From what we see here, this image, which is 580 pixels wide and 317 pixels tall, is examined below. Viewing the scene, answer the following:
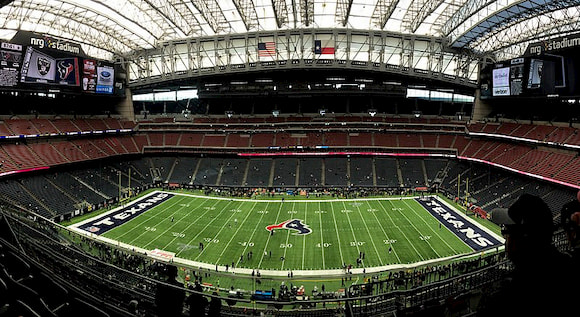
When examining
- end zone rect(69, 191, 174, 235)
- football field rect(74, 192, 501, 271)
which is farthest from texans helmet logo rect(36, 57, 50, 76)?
football field rect(74, 192, 501, 271)

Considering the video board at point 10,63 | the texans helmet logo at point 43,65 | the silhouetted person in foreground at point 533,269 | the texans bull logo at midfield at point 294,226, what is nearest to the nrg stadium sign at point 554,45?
the texans bull logo at midfield at point 294,226

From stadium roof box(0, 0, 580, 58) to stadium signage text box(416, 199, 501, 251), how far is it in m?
23.6

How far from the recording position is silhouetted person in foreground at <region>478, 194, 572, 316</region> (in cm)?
190

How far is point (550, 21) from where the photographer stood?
40.0 m

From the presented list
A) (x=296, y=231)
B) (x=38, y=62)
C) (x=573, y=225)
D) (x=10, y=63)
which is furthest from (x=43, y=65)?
(x=573, y=225)

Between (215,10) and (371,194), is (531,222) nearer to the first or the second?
(371,194)

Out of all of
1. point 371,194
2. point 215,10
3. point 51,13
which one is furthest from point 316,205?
point 51,13

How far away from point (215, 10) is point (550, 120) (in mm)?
51486

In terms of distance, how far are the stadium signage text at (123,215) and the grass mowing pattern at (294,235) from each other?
1186 mm

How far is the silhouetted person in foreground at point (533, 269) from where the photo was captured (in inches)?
74.7

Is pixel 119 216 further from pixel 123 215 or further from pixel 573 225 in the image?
pixel 573 225

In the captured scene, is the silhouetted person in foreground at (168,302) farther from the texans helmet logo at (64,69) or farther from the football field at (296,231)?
the texans helmet logo at (64,69)

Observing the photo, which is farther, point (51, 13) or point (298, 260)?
point (51, 13)

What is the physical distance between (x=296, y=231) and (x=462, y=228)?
666 inches
